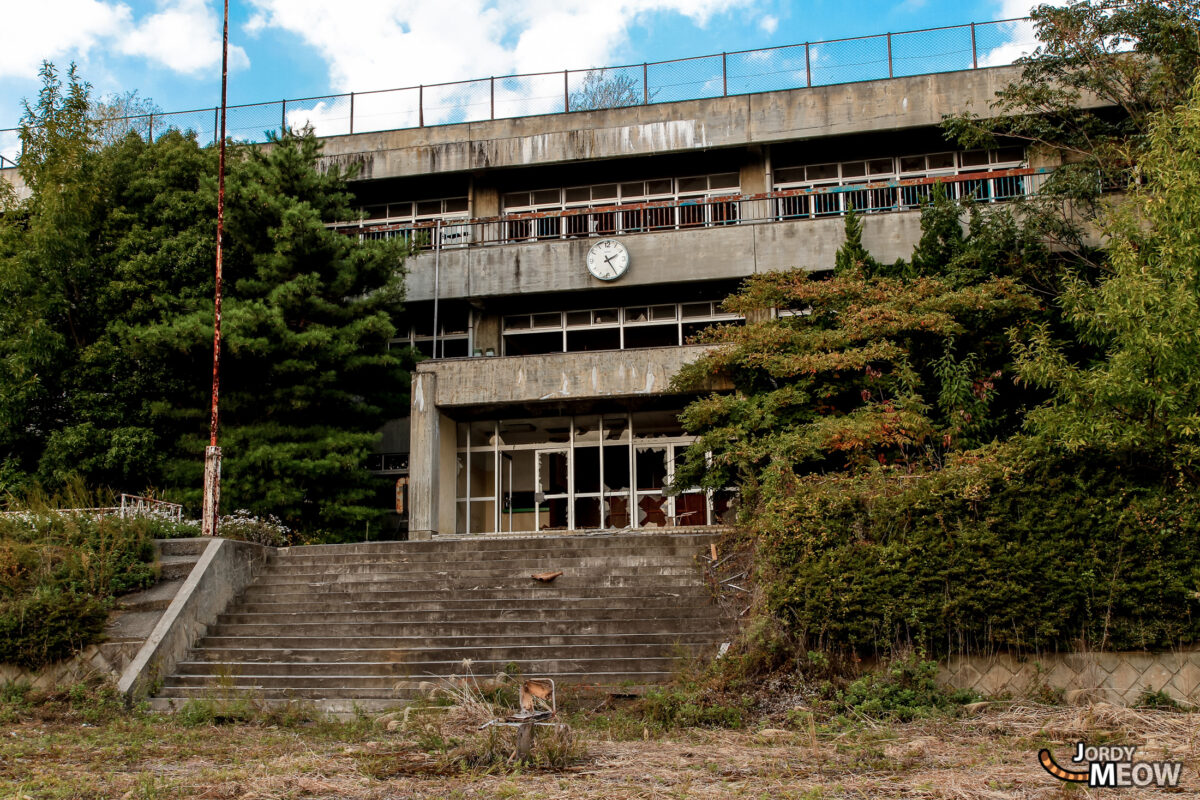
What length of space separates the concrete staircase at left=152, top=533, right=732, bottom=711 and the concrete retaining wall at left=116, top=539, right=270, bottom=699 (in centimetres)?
17

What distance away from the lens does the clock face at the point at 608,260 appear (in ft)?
78.1

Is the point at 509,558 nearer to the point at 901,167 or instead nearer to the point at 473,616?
the point at 473,616

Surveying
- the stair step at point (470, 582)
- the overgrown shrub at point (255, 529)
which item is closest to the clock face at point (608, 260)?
the overgrown shrub at point (255, 529)

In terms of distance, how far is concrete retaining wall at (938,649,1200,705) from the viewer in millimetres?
11195

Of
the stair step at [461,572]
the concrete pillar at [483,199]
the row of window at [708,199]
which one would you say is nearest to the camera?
the stair step at [461,572]

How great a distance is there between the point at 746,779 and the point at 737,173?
20524 millimetres

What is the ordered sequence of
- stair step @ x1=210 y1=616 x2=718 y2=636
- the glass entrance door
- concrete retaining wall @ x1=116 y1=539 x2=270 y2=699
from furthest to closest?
the glass entrance door, stair step @ x1=210 y1=616 x2=718 y2=636, concrete retaining wall @ x1=116 y1=539 x2=270 y2=699

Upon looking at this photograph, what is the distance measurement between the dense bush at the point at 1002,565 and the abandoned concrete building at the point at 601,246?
29.4ft

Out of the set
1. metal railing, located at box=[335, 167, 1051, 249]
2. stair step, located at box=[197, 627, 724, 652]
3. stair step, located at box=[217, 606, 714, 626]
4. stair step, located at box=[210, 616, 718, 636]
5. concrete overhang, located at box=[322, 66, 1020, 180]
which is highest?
concrete overhang, located at box=[322, 66, 1020, 180]

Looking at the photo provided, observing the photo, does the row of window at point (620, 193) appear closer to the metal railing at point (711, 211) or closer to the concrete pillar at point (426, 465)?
the metal railing at point (711, 211)

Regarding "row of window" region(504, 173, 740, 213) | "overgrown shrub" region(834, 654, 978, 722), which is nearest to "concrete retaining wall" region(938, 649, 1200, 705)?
"overgrown shrub" region(834, 654, 978, 722)

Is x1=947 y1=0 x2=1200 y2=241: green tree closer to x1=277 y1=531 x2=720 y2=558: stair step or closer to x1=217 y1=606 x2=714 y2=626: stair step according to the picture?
x1=277 y1=531 x2=720 y2=558: stair step

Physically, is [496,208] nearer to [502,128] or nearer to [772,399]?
[502,128]

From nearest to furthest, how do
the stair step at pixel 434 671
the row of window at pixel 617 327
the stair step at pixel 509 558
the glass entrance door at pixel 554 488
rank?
the stair step at pixel 434 671 → the stair step at pixel 509 558 → the glass entrance door at pixel 554 488 → the row of window at pixel 617 327
